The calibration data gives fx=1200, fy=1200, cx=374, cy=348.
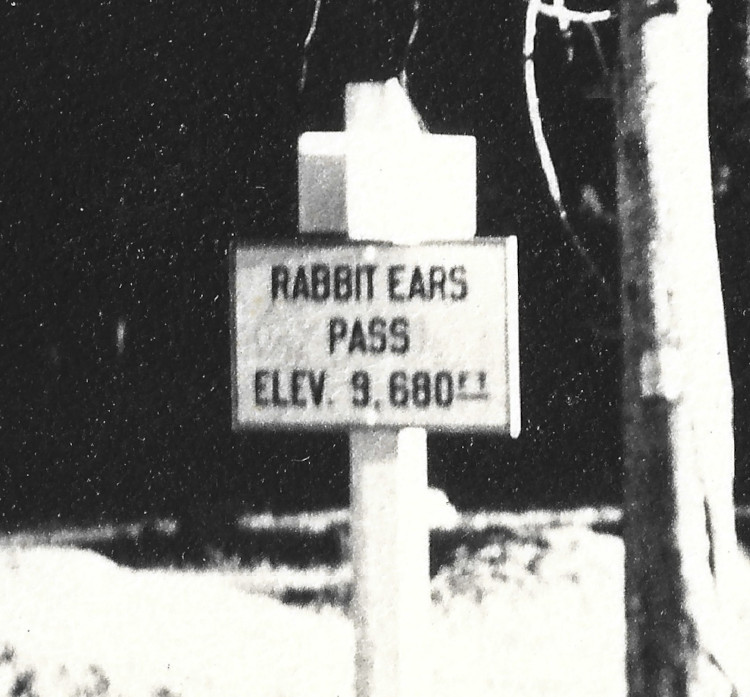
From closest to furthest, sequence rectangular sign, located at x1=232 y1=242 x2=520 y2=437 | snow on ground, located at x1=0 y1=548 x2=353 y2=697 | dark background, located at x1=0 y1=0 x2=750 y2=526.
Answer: rectangular sign, located at x1=232 y1=242 x2=520 y2=437 → snow on ground, located at x1=0 y1=548 x2=353 y2=697 → dark background, located at x1=0 y1=0 x2=750 y2=526

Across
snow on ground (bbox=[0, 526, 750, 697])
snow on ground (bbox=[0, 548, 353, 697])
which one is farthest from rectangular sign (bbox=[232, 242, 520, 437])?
snow on ground (bbox=[0, 548, 353, 697])

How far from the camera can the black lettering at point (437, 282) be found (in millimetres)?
2701

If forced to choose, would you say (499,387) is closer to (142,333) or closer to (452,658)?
(452,658)

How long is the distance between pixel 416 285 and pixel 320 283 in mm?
221

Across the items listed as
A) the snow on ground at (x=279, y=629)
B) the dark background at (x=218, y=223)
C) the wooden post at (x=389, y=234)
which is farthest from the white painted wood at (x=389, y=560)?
the dark background at (x=218, y=223)

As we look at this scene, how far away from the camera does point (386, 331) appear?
8.87ft

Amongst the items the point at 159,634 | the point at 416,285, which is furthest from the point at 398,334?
the point at 159,634

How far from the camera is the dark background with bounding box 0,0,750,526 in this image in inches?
265

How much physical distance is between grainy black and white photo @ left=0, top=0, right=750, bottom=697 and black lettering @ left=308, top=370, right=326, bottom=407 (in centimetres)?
1

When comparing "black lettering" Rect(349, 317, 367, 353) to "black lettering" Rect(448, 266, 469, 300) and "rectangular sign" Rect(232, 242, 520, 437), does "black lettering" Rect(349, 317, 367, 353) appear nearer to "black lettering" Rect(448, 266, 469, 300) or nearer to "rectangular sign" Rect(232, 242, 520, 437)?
"rectangular sign" Rect(232, 242, 520, 437)

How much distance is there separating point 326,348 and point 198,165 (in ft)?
15.2

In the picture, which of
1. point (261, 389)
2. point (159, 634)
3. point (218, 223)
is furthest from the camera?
point (218, 223)

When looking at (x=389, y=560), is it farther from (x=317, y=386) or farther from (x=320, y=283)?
(x=320, y=283)

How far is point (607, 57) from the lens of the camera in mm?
6441
